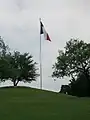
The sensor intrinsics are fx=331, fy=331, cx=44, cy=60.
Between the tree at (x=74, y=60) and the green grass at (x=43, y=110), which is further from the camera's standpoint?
the tree at (x=74, y=60)

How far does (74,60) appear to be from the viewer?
204 ft

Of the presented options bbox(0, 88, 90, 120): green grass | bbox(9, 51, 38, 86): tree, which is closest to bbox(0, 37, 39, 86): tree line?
bbox(9, 51, 38, 86): tree

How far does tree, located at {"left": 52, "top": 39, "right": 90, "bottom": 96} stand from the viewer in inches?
2438

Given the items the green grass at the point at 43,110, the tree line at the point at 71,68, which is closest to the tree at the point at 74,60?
the tree line at the point at 71,68

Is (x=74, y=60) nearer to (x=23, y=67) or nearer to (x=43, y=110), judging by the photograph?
(x=23, y=67)

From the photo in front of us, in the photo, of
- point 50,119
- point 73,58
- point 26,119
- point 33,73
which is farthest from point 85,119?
point 33,73

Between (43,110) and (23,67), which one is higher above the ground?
(23,67)

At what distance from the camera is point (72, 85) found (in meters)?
63.1

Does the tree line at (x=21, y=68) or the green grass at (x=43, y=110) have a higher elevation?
the tree line at (x=21, y=68)

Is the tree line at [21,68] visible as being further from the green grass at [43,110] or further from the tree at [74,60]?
the green grass at [43,110]

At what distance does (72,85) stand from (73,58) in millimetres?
5209

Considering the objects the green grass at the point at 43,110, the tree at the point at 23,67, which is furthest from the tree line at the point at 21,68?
the green grass at the point at 43,110

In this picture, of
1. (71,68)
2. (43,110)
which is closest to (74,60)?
(71,68)

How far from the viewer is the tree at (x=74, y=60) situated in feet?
203
